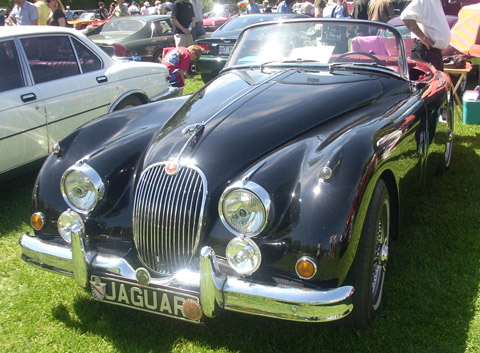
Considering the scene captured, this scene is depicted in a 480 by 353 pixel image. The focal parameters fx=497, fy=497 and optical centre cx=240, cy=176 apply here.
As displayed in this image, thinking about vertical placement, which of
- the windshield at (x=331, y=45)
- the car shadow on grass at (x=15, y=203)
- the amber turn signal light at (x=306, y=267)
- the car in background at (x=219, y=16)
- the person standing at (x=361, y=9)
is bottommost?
the car in background at (x=219, y=16)

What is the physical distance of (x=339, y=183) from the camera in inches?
96.2

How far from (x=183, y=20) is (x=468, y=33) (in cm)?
540

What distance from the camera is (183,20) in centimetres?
1018

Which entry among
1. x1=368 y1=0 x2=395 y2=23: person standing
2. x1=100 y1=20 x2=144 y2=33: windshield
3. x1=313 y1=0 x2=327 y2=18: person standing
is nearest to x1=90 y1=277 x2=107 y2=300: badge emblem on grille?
x1=368 y1=0 x2=395 y2=23: person standing

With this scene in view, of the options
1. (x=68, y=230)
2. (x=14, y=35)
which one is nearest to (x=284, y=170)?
(x=68, y=230)

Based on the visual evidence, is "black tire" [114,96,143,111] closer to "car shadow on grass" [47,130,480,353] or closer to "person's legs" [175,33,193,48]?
"car shadow on grass" [47,130,480,353]

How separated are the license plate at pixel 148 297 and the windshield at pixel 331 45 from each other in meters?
2.23

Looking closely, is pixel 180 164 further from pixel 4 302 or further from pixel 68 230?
pixel 4 302

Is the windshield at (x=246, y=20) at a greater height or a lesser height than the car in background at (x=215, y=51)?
greater

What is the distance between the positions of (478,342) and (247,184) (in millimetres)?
1552

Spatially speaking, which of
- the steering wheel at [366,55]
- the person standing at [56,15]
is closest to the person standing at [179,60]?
the person standing at [56,15]

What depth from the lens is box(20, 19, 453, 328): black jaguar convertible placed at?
2354 mm

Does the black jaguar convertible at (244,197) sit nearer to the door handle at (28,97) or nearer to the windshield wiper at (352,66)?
the windshield wiper at (352,66)

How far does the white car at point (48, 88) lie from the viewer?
460 centimetres
